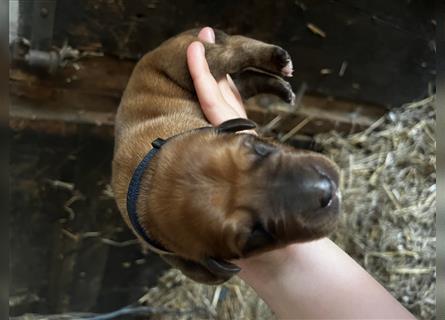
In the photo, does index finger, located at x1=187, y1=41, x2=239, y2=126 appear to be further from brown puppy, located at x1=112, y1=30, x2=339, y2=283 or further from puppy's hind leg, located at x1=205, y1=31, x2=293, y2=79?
brown puppy, located at x1=112, y1=30, x2=339, y2=283

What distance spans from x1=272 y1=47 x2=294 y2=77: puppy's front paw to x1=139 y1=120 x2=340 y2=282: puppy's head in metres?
0.73

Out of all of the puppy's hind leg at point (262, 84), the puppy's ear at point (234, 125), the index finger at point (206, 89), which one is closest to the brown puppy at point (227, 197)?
the puppy's ear at point (234, 125)

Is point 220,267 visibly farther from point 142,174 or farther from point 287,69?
point 287,69

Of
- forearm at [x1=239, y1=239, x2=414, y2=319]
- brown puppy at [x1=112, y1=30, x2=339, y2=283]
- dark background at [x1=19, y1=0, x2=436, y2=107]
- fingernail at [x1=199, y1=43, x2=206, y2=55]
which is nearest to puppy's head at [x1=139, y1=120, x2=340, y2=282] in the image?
brown puppy at [x1=112, y1=30, x2=339, y2=283]

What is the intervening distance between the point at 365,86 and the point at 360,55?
0.24 metres

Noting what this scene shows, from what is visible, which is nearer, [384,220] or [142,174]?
[142,174]

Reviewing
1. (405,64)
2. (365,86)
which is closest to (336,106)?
(365,86)

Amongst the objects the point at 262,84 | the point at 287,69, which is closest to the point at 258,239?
the point at 287,69

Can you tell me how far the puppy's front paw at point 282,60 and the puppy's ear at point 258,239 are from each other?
104 cm

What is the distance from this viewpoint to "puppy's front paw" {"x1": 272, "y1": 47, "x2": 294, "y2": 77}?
2.67 m

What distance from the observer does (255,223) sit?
188 centimetres

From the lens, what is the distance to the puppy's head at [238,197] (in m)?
1.86

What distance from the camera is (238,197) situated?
1.90 metres

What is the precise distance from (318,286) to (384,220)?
1.47 metres
